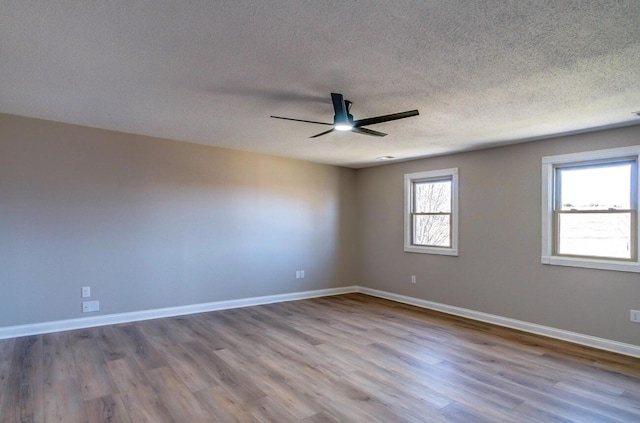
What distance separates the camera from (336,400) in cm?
274

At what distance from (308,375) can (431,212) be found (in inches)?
146

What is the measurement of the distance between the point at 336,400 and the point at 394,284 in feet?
12.6

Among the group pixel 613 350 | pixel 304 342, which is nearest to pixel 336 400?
pixel 304 342

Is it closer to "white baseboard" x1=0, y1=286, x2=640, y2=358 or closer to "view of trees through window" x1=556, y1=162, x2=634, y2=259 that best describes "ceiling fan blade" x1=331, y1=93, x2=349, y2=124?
"view of trees through window" x1=556, y1=162, x2=634, y2=259

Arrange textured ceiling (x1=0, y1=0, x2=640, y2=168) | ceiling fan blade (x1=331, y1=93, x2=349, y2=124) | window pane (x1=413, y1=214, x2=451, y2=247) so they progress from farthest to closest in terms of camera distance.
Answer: window pane (x1=413, y1=214, x2=451, y2=247)
ceiling fan blade (x1=331, y1=93, x2=349, y2=124)
textured ceiling (x1=0, y1=0, x2=640, y2=168)

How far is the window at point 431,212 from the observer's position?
5582 mm

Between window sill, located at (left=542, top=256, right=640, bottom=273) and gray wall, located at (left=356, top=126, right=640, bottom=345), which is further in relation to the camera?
gray wall, located at (left=356, top=126, right=640, bottom=345)

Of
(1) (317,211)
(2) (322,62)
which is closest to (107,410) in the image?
(2) (322,62)

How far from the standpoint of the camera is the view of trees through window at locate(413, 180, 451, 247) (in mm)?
5770

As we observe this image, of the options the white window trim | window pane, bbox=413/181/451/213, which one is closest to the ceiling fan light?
the white window trim

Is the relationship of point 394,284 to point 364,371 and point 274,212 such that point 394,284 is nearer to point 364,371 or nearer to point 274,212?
point 274,212

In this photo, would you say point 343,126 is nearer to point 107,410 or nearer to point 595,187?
point 107,410

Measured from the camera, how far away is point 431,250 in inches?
228

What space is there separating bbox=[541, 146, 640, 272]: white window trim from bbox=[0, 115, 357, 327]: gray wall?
3.55 m
